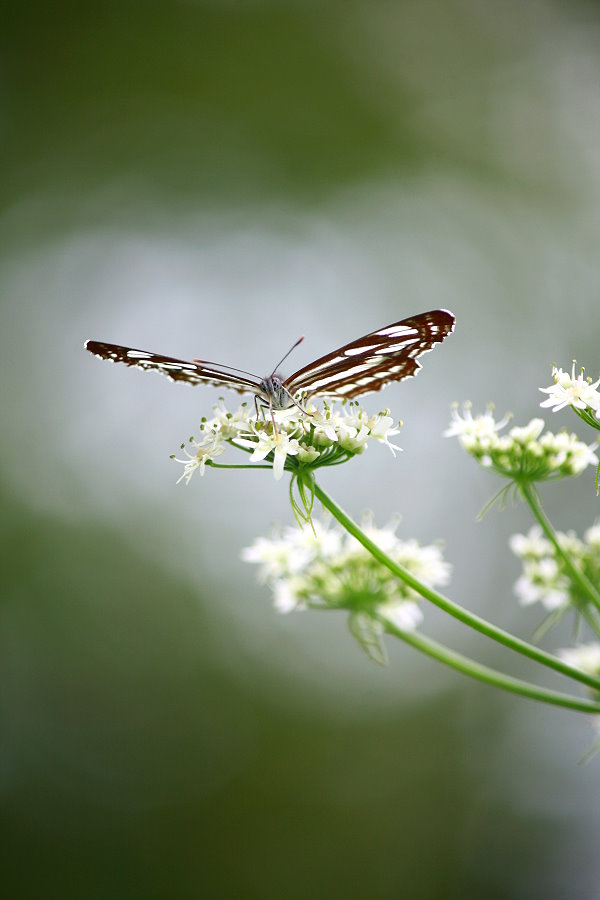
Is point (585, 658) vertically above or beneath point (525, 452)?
beneath

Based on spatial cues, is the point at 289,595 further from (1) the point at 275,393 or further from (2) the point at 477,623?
(2) the point at 477,623

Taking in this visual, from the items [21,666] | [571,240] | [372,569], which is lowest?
[372,569]

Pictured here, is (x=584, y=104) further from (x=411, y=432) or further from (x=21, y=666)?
(x=21, y=666)

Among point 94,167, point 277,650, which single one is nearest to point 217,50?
point 94,167

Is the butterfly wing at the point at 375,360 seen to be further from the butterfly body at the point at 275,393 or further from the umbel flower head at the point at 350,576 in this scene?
the umbel flower head at the point at 350,576

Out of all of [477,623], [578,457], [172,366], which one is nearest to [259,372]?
[172,366]

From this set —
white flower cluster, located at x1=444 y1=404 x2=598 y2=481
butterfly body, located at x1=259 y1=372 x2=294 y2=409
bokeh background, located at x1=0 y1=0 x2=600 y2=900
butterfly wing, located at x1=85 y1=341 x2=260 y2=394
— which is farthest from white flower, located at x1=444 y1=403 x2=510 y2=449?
bokeh background, located at x1=0 y1=0 x2=600 y2=900
